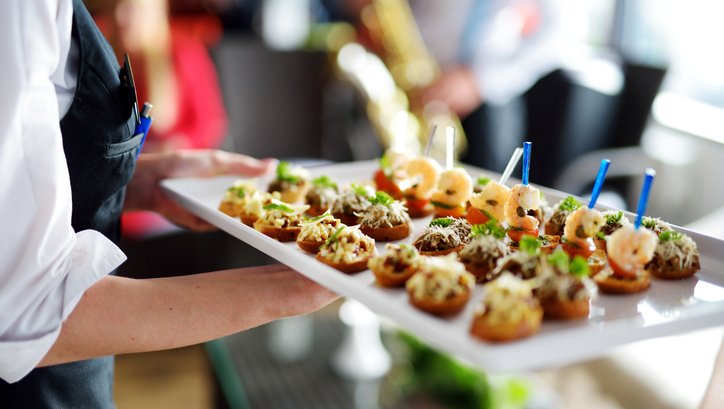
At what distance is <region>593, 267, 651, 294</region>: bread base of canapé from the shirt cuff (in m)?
0.95

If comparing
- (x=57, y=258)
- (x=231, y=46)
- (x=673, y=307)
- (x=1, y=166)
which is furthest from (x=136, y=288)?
(x=231, y=46)

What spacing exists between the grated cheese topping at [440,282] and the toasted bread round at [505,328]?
0.11 meters

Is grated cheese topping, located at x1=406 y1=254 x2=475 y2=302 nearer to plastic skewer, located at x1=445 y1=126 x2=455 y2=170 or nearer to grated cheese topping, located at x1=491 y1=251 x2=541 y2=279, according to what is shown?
grated cheese topping, located at x1=491 y1=251 x2=541 y2=279

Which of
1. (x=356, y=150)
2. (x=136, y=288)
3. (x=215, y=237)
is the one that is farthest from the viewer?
(x=356, y=150)

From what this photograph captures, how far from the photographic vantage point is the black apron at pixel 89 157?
136cm

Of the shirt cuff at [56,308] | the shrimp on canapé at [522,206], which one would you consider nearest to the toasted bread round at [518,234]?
the shrimp on canapé at [522,206]

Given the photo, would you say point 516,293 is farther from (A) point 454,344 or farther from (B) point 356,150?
(B) point 356,150

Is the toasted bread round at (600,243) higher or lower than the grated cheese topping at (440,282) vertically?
lower

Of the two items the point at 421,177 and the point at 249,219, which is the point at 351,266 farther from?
the point at 421,177

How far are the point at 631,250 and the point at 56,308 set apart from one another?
1.08 meters

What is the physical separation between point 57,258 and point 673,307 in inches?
44.8

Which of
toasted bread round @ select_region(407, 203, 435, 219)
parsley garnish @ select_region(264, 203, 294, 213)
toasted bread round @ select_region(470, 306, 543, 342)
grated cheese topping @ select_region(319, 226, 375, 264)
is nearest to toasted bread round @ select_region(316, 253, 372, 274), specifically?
grated cheese topping @ select_region(319, 226, 375, 264)

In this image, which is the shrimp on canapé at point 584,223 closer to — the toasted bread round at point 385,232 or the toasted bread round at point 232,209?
the toasted bread round at point 385,232

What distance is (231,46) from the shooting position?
4.99m
